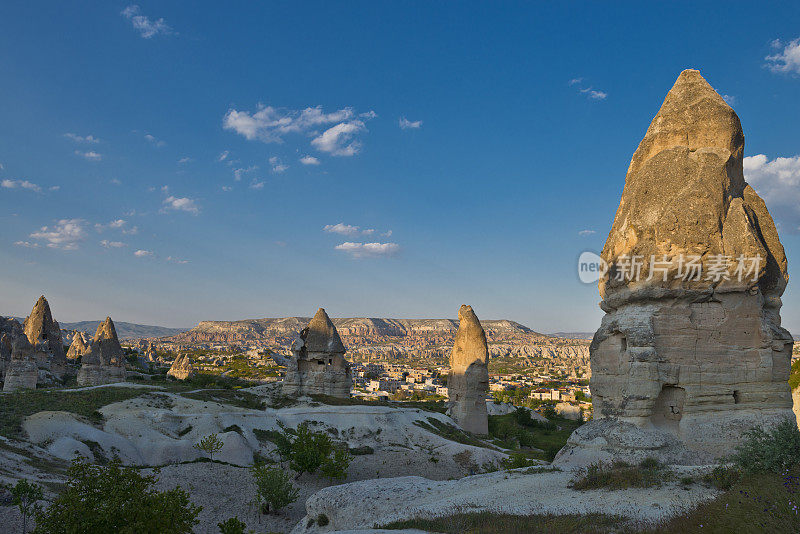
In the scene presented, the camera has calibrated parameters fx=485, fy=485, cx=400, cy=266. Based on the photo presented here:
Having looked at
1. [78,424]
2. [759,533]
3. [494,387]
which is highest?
[759,533]

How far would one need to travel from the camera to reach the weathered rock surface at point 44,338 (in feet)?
145

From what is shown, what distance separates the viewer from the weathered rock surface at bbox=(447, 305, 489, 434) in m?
32.9

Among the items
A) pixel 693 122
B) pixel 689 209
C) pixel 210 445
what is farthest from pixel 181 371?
pixel 693 122

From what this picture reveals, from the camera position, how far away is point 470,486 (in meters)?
11.9

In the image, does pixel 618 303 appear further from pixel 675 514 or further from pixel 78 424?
pixel 78 424

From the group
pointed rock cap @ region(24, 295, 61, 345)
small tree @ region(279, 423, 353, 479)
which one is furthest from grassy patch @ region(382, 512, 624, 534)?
pointed rock cap @ region(24, 295, 61, 345)

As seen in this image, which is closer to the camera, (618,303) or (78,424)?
(618,303)

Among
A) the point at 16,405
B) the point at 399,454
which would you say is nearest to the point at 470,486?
the point at 399,454

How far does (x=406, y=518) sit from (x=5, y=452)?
1478 cm

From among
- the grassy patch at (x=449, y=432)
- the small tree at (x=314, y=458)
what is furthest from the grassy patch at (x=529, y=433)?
the small tree at (x=314, y=458)

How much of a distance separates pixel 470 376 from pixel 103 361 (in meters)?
30.5

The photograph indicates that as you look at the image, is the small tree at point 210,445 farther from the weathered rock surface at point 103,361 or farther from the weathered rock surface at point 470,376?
the weathered rock surface at point 103,361

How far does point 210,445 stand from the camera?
2062 cm

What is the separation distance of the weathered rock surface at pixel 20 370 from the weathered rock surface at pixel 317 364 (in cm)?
1770
